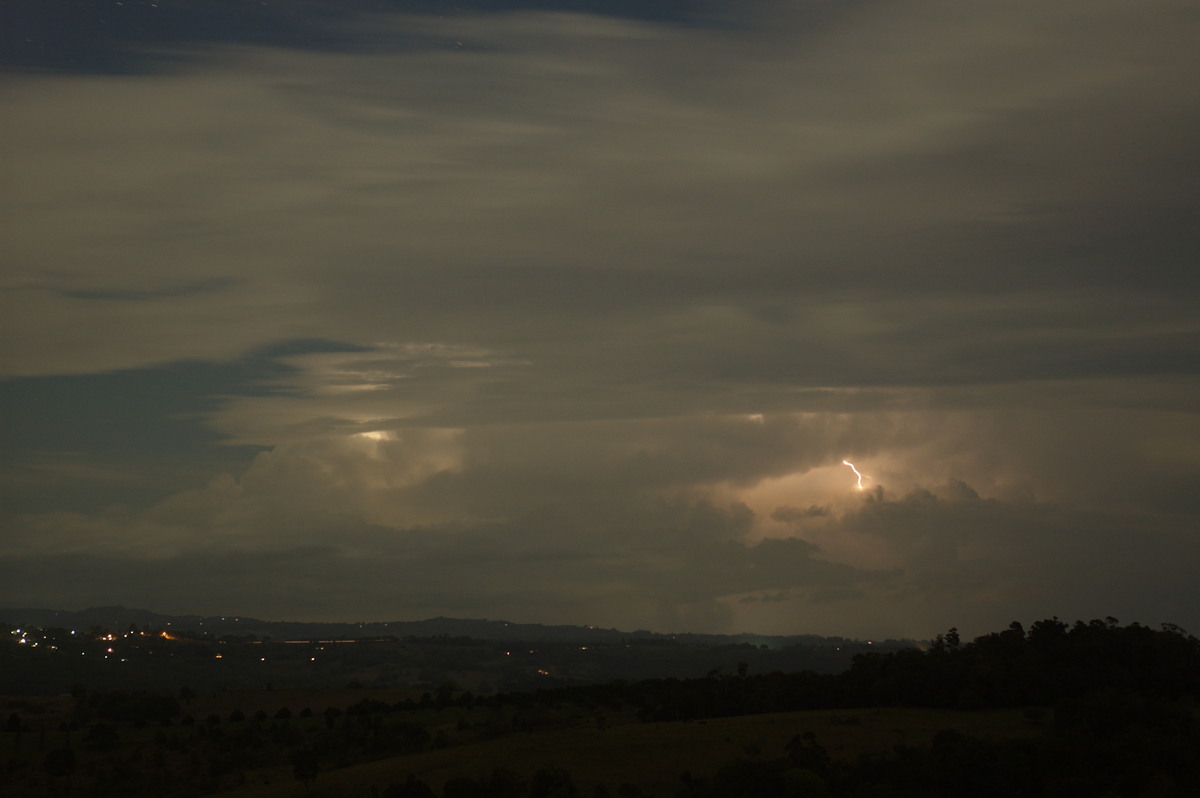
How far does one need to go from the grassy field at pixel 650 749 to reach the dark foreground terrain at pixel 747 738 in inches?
9.7

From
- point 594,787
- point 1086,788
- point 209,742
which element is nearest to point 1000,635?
point 1086,788

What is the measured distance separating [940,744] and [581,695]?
4753 centimetres

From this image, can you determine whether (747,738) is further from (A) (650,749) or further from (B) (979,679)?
(B) (979,679)

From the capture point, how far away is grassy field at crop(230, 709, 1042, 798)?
73.7m

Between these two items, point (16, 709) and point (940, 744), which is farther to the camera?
point (16, 709)

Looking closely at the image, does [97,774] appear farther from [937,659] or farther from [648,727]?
[937,659]

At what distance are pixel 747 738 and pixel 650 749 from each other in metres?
7.47

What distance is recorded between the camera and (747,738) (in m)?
79.1

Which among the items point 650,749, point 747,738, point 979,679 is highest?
point 979,679

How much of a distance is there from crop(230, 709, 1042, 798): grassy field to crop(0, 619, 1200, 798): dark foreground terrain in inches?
9.7

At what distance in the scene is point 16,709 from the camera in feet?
434

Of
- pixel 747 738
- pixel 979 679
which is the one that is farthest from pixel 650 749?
pixel 979 679

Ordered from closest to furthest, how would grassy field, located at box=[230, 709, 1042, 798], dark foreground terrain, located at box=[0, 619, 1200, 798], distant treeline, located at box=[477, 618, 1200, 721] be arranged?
dark foreground terrain, located at box=[0, 619, 1200, 798]
grassy field, located at box=[230, 709, 1042, 798]
distant treeline, located at box=[477, 618, 1200, 721]

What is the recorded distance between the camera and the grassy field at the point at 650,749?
73688 mm
